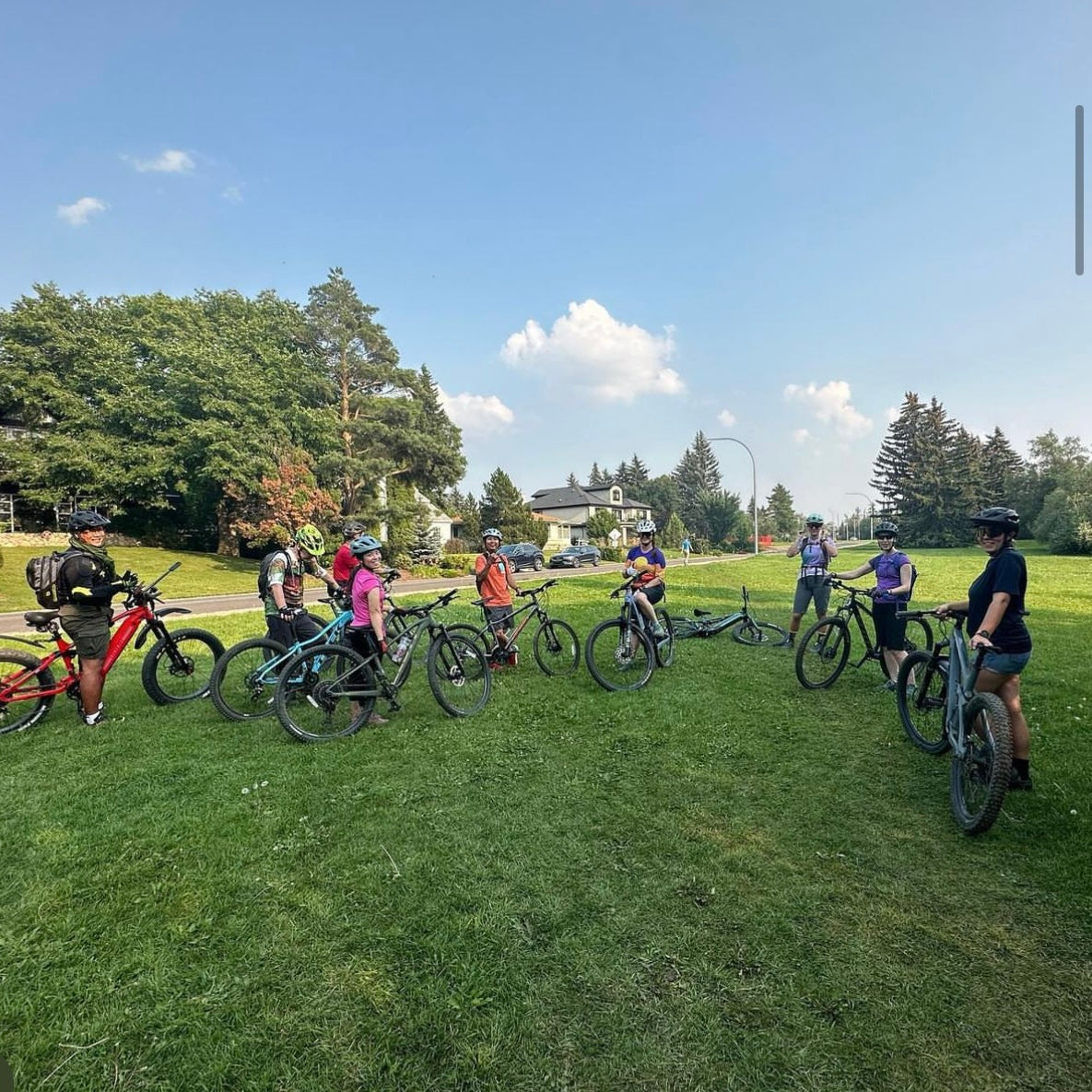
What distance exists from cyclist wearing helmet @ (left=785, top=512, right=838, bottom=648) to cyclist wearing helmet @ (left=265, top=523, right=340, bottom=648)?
224 inches

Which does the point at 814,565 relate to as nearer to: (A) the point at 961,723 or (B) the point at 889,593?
(B) the point at 889,593

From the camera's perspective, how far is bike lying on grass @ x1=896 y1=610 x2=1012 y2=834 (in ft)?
10.4

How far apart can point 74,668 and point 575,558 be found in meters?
29.4

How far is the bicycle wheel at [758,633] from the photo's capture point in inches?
346

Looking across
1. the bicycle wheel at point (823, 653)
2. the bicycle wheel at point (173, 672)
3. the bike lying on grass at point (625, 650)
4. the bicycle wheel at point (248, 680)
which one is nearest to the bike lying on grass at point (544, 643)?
the bike lying on grass at point (625, 650)

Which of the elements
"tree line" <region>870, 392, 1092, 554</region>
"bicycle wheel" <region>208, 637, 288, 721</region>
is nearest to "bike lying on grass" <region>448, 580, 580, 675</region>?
"bicycle wheel" <region>208, 637, 288, 721</region>

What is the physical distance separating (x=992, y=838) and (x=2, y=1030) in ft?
15.5

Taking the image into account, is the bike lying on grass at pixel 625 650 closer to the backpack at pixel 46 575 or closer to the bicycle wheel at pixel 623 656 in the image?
the bicycle wheel at pixel 623 656

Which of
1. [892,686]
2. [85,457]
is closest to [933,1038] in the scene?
[892,686]

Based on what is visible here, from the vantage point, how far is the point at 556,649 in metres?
6.91

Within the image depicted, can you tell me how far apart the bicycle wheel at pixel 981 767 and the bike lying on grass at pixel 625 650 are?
3048mm

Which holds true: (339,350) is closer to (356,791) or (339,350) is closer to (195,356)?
(195,356)

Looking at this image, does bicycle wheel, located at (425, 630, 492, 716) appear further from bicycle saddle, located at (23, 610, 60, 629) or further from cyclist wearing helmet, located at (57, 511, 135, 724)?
bicycle saddle, located at (23, 610, 60, 629)

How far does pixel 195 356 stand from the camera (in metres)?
26.9
